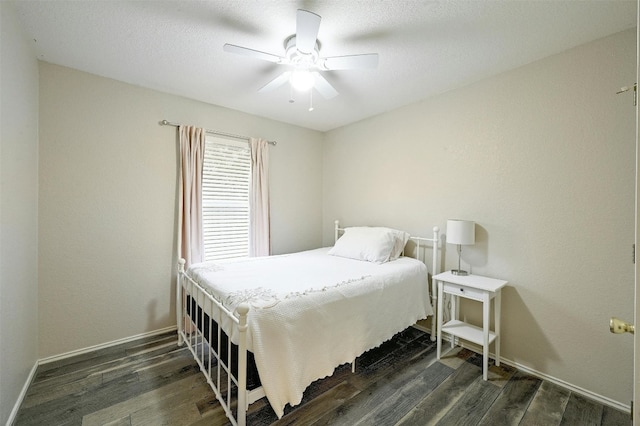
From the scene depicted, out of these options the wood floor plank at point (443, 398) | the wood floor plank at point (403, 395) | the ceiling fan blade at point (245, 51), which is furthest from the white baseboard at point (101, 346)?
the ceiling fan blade at point (245, 51)

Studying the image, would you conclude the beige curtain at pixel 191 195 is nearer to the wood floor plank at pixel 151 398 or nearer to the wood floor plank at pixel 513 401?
the wood floor plank at pixel 151 398

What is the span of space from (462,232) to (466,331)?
0.86 m

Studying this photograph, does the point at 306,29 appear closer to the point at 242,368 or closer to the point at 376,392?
the point at 242,368

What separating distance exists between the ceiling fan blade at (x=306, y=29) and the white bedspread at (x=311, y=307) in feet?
5.21

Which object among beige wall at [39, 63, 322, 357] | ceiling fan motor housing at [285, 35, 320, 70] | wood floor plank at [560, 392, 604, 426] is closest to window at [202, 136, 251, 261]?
beige wall at [39, 63, 322, 357]

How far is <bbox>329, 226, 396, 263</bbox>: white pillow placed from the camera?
280 centimetres

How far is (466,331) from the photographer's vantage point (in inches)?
91.4

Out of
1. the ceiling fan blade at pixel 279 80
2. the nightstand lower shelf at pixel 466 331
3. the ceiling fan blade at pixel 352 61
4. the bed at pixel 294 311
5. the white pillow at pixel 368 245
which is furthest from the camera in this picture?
the white pillow at pixel 368 245

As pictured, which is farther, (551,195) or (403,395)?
(551,195)

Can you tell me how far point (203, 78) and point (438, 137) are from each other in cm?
239

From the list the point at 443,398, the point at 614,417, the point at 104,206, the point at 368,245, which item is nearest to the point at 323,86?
the point at 368,245

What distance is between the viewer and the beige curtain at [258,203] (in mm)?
3375

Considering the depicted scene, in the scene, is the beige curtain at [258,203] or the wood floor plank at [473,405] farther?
the beige curtain at [258,203]

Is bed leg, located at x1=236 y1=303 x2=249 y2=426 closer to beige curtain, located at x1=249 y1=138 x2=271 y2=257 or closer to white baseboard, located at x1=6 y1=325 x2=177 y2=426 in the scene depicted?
white baseboard, located at x1=6 y1=325 x2=177 y2=426
